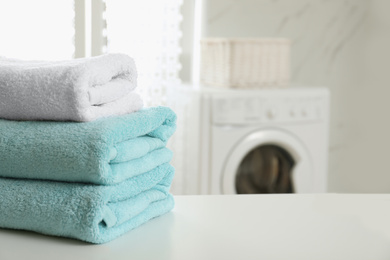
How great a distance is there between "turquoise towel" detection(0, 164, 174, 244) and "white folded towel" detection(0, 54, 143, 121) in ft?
0.26

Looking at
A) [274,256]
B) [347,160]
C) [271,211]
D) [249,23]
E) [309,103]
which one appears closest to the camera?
[274,256]

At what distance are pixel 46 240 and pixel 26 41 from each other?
6.10ft

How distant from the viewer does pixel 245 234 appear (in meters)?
0.68

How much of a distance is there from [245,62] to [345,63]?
0.98 meters

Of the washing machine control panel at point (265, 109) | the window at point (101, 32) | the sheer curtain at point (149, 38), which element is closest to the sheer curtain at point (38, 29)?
the window at point (101, 32)

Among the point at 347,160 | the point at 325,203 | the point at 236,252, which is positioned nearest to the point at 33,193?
the point at 236,252

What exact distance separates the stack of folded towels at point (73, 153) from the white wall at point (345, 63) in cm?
229

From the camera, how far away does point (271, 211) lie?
30.8 inches

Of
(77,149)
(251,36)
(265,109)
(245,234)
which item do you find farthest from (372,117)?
(77,149)

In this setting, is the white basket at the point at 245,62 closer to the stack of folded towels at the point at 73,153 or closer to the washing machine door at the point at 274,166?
the washing machine door at the point at 274,166

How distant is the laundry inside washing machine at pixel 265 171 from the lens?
2557 millimetres

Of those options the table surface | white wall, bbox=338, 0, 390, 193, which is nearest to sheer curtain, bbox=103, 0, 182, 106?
white wall, bbox=338, 0, 390, 193

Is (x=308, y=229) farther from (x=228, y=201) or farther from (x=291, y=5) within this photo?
(x=291, y=5)

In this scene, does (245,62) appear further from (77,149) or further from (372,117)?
(77,149)
